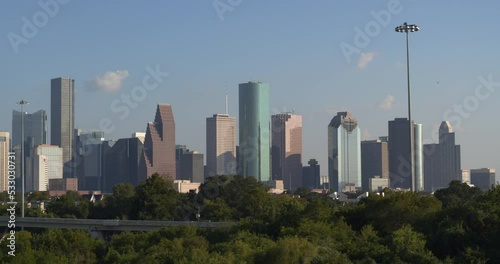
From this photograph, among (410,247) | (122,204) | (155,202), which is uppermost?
(155,202)

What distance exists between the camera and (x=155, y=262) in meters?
42.3

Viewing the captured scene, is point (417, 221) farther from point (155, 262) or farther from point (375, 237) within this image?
point (155, 262)

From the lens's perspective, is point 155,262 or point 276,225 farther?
point 276,225

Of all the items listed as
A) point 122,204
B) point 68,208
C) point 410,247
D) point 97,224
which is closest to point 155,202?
point 97,224

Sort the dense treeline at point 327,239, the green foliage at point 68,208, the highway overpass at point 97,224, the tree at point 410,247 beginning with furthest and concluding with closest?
1. the green foliage at point 68,208
2. the highway overpass at point 97,224
3. the dense treeline at point 327,239
4. the tree at point 410,247

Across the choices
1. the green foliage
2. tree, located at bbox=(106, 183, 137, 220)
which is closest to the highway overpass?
tree, located at bbox=(106, 183, 137, 220)

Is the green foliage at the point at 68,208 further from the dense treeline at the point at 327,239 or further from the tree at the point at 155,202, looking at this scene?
the dense treeline at the point at 327,239

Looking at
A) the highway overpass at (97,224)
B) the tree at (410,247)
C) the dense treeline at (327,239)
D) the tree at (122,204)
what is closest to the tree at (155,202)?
the tree at (122,204)

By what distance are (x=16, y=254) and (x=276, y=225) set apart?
15.0 m

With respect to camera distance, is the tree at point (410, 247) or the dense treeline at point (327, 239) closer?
the tree at point (410, 247)

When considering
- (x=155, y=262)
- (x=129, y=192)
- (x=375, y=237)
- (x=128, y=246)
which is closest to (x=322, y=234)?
(x=375, y=237)

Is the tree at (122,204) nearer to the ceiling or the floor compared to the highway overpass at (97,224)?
nearer to the ceiling

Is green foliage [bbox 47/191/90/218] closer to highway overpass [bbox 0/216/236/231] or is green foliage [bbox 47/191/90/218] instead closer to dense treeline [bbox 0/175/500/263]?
highway overpass [bbox 0/216/236/231]

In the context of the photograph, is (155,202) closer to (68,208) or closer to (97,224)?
(97,224)
